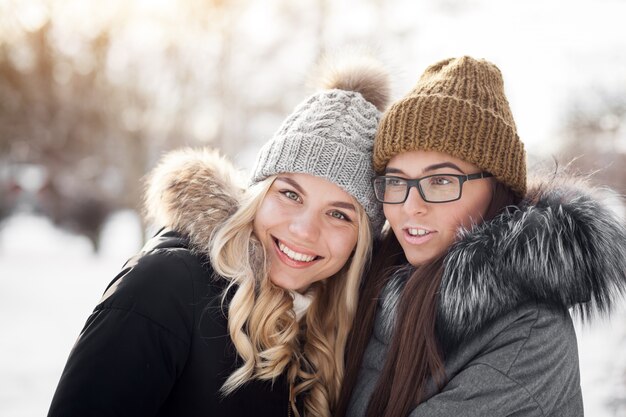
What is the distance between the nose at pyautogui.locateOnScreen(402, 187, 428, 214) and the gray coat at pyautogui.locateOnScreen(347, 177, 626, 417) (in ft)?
0.95

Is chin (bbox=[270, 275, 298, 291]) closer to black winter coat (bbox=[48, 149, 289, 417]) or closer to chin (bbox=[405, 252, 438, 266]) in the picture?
black winter coat (bbox=[48, 149, 289, 417])

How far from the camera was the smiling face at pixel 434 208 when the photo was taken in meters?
2.66

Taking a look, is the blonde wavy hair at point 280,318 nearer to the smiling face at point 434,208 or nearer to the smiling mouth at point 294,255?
the smiling mouth at point 294,255

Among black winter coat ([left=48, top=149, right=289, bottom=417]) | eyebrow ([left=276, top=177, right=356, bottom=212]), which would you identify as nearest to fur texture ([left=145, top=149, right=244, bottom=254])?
black winter coat ([left=48, top=149, right=289, bottom=417])

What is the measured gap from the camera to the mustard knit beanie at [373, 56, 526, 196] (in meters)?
2.60

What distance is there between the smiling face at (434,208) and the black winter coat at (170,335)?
92cm

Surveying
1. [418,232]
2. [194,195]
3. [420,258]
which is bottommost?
[420,258]

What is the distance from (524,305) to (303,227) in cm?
109

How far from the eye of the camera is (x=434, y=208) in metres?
2.69

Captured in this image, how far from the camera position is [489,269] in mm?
2354

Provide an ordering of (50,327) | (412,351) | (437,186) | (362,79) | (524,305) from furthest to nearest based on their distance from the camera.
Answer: (50,327), (362,79), (437,186), (412,351), (524,305)

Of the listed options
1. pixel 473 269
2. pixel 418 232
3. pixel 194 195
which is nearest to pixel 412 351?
pixel 473 269

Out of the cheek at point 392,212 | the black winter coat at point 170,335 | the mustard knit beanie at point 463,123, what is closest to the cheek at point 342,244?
the cheek at point 392,212

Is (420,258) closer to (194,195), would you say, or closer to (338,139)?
(338,139)
